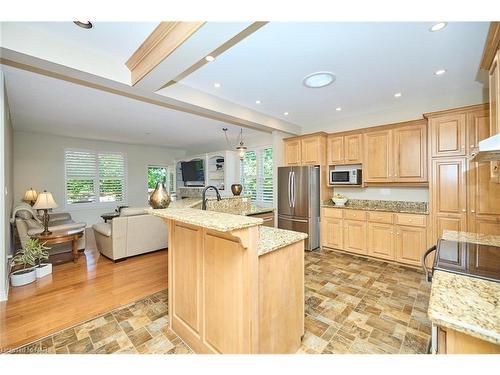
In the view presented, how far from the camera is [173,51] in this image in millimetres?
1823

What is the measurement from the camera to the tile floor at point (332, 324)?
5.86 ft

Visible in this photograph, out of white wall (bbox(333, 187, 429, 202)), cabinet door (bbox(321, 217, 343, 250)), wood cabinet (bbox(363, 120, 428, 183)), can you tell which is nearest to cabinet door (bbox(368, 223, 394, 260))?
cabinet door (bbox(321, 217, 343, 250))

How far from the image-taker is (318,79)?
2787 mm

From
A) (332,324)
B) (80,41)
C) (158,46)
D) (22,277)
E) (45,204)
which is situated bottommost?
(332,324)

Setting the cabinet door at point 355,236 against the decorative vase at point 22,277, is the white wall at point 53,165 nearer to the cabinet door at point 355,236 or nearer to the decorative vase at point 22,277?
the decorative vase at point 22,277

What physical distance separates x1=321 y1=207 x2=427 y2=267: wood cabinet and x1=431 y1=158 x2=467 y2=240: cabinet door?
0.22 m

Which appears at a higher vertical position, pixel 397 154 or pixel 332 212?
pixel 397 154

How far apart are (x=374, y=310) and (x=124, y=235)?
383 cm

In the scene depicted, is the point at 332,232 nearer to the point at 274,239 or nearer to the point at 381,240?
the point at 381,240

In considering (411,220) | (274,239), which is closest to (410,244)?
(411,220)

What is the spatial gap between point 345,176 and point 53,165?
756cm

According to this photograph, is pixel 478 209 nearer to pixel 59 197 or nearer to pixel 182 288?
pixel 182 288

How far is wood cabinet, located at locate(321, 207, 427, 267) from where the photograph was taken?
11.1ft
